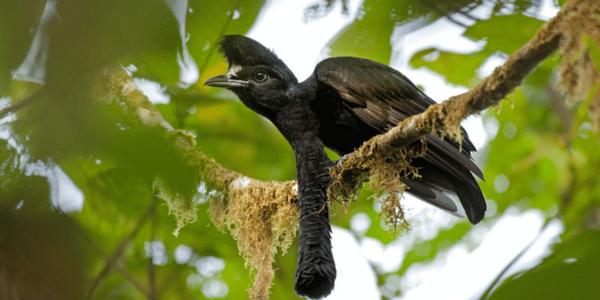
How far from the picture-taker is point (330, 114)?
12.1ft

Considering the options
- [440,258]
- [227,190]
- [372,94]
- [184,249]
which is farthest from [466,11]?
[440,258]

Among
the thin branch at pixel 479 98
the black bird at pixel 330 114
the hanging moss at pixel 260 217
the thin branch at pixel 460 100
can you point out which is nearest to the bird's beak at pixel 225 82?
the black bird at pixel 330 114

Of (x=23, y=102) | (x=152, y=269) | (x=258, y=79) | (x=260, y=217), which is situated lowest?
(x=152, y=269)

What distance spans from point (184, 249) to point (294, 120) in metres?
0.96

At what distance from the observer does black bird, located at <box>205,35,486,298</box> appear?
3.22 metres

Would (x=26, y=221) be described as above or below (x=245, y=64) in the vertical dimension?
above

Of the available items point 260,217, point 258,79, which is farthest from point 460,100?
point 258,79

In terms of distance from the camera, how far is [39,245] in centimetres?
106

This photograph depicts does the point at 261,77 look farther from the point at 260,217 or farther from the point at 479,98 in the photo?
the point at 479,98

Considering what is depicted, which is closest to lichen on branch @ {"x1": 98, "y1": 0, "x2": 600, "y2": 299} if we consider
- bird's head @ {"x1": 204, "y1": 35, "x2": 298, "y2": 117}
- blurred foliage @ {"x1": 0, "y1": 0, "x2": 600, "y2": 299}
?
blurred foliage @ {"x1": 0, "y1": 0, "x2": 600, "y2": 299}

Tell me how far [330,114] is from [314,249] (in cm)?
97

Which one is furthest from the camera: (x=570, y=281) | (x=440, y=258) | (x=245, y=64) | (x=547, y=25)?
(x=440, y=258)

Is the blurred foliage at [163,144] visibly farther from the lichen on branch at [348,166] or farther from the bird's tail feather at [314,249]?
the bird's tail feather at [314,249]

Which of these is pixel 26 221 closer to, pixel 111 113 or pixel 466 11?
pixel 111 113
